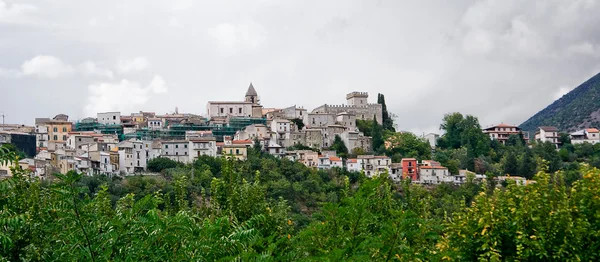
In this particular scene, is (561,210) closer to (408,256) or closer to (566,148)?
(408,256)

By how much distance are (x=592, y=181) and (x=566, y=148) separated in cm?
5699

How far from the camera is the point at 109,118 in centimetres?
6262

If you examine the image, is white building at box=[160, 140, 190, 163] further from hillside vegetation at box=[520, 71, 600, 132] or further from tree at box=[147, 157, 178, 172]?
hillside vegetation at box=[520, 71, 600, 132]

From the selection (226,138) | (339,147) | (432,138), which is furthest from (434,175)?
(226,138)

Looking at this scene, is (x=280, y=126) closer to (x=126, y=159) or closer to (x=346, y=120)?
(x=346, y=120)

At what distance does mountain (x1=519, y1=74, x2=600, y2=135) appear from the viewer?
87.1 meters

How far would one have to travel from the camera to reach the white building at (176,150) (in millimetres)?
51938

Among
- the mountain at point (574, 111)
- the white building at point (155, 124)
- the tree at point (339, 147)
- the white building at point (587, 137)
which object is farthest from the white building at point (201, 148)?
the mountain at point (574, 111)

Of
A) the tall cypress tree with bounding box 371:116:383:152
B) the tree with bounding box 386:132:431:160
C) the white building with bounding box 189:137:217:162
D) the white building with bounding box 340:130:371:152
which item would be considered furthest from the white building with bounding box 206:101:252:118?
the tree with bounding box 386:132:431:160

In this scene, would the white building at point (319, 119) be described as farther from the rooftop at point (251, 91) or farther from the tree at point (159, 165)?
the tree at point (159, 165)

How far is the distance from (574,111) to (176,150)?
201ft

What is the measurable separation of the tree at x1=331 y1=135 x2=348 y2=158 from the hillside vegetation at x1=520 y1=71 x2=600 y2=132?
3981cm

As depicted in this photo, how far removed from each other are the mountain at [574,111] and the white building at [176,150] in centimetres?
5448

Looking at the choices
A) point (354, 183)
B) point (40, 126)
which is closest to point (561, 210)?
point (354, 183)
